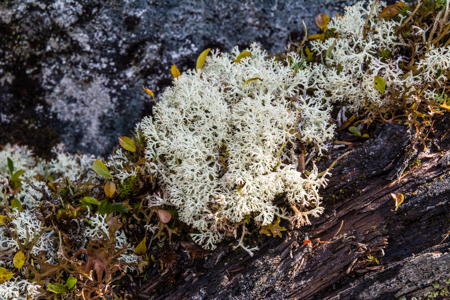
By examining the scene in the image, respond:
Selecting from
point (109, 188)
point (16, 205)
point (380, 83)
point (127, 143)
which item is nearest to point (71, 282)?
point (109, 188)

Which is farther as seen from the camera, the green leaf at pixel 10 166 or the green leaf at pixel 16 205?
the green leaf at pixel 10 166

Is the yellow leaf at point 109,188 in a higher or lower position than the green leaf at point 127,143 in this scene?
lower

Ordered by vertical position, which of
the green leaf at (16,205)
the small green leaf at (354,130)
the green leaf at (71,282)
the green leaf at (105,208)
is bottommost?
the green leaf at (71,282)

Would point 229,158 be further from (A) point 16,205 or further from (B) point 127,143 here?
(A) point 16,205

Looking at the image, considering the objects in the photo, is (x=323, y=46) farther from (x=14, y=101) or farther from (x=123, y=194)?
(x=14, y=101)

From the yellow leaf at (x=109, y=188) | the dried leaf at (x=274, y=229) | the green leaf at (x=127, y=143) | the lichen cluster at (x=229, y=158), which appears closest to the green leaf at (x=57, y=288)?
the lichen cluster at (x=229, y=158)

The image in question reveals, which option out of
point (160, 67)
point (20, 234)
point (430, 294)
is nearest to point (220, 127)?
point (160, 67)

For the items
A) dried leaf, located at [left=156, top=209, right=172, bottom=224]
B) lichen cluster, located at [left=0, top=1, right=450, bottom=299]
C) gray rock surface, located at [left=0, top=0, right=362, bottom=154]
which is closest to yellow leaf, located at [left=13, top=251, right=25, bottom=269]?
lichen cluster, located at [left=0, top=1, right=450, bottom=299]

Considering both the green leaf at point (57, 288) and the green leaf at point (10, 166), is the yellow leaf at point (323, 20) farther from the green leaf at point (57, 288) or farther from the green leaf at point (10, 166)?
the green leaf at point (10, 166)
